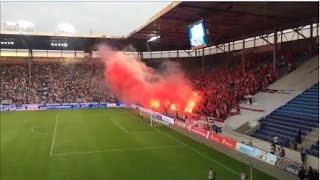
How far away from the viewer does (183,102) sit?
40.7 meters

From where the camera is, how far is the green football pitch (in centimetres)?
1875

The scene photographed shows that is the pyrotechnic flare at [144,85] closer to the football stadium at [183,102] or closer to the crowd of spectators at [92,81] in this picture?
the football stadium at [183,102]

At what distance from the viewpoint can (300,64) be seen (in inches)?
1358

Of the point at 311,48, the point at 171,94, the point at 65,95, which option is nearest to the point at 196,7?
the point at 311,48

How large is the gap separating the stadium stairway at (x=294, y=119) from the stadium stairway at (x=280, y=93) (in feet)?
2.83

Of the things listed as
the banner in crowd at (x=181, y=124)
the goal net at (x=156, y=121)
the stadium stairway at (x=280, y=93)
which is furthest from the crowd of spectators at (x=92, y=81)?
the goal net at (x=156, y=121)

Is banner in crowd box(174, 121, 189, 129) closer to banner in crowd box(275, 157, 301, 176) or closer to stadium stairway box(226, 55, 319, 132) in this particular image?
stadium stairway box(226, 55, 319, 132)

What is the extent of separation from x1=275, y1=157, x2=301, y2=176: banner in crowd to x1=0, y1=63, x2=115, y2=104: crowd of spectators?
1718 inches

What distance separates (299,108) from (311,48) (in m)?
12.3

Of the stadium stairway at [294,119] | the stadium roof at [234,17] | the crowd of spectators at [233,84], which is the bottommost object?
the stadium stairway at [294,119]

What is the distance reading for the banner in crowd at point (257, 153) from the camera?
728 inches

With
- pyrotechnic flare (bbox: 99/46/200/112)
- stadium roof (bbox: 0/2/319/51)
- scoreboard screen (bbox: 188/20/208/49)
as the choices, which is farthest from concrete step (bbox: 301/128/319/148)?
pyrotechnic flare (bbox: 99/46/200/112)

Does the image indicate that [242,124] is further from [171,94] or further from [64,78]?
[64,78]

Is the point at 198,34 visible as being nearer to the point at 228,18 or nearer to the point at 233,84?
the point at 228,18
